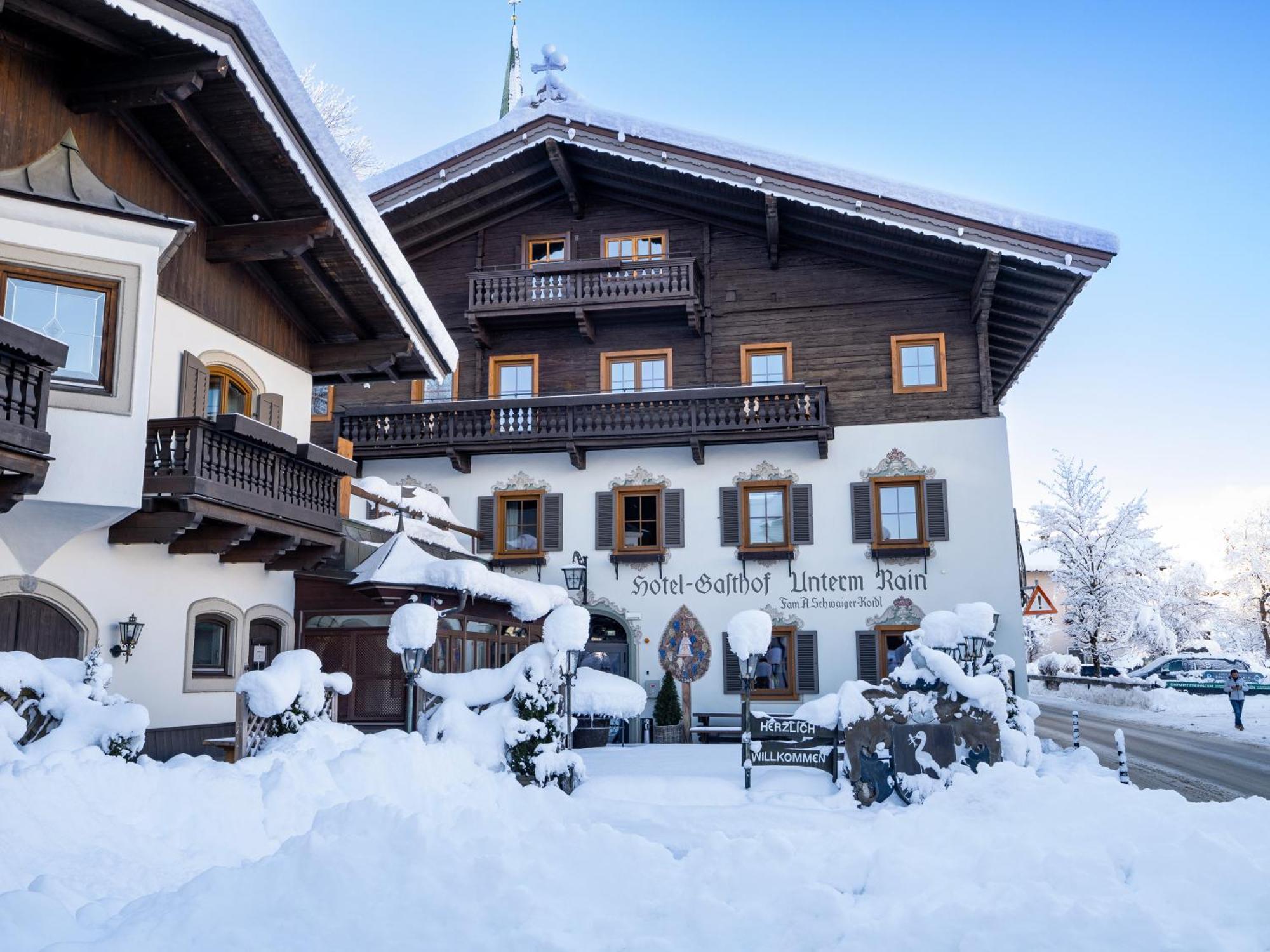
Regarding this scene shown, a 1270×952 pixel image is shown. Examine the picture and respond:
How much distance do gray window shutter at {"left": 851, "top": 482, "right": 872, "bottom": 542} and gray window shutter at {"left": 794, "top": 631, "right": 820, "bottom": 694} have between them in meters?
2.15

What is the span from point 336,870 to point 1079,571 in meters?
41.8

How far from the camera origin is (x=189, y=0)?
33.7ft

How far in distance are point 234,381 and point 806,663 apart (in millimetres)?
12786

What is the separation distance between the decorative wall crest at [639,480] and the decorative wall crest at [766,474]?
155 centimetres

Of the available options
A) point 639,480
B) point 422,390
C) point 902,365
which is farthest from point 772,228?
point 422,390

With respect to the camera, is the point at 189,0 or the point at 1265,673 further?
the point at 1265,673

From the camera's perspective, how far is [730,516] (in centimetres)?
2308

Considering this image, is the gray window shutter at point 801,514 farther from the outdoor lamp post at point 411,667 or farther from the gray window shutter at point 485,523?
the outdoor lamp post at point 411,667

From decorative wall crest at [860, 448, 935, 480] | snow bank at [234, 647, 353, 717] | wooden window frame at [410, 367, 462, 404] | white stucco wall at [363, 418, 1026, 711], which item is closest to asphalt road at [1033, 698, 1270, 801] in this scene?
white stucco wall at [363, 418, 1026, 711]

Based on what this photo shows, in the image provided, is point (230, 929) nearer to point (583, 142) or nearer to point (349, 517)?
point (349, 517)

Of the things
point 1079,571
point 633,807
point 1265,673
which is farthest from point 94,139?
point 1265,673

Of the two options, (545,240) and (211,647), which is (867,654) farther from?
(211,647)

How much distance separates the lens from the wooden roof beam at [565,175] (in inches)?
937

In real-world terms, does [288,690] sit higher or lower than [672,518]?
lower
